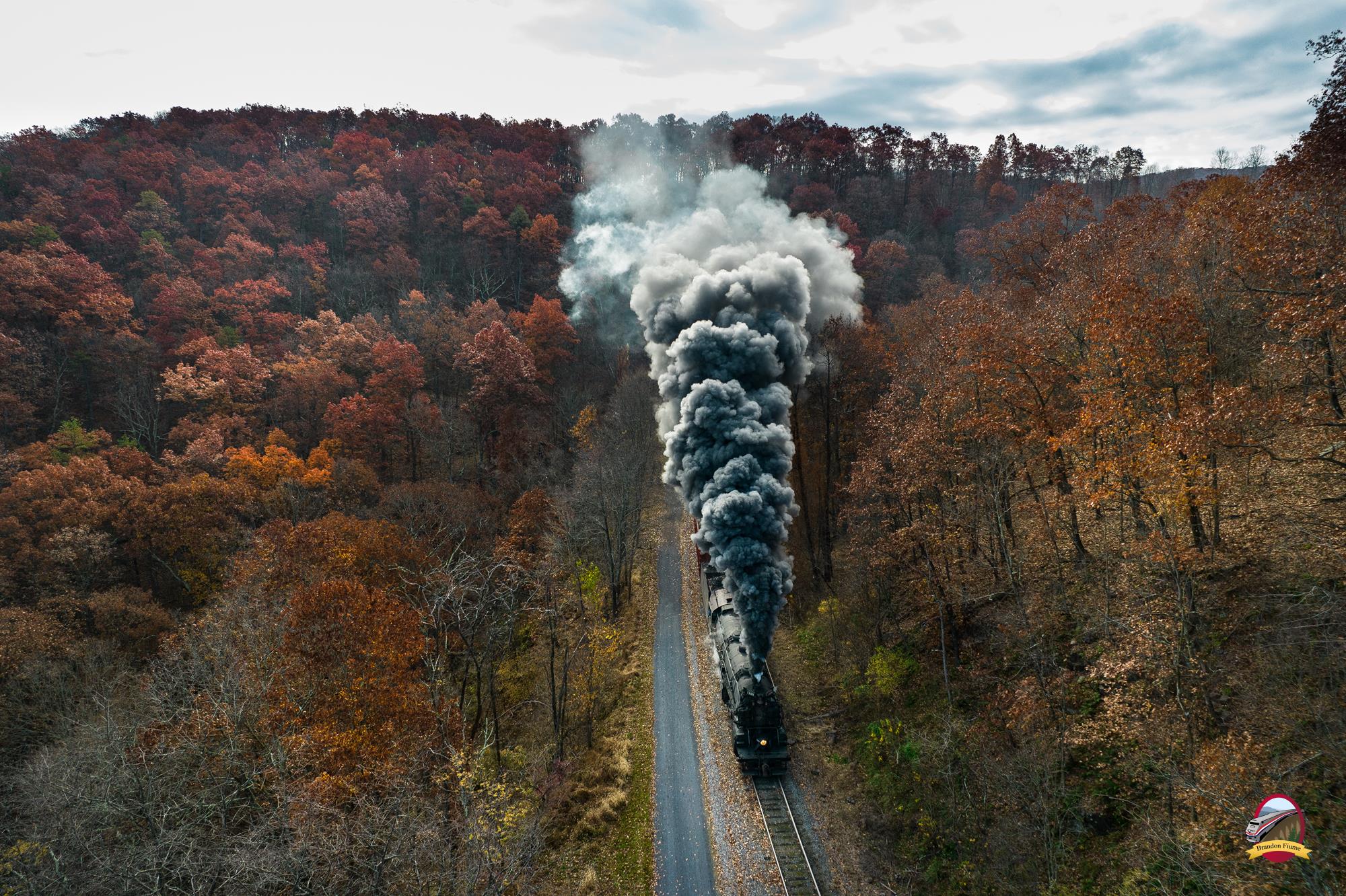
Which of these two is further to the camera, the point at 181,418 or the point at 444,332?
the point at 444,332

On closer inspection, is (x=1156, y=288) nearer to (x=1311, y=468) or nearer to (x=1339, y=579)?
(x=1311, y=468)

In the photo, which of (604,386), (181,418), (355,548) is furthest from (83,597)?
(604,386)

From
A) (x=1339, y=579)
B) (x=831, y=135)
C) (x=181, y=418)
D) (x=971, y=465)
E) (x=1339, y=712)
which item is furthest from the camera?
(x=831, y=135)

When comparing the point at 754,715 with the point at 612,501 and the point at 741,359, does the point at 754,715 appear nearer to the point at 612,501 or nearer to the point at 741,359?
the point at 741,359

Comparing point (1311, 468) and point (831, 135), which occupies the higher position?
point (831, 135)
